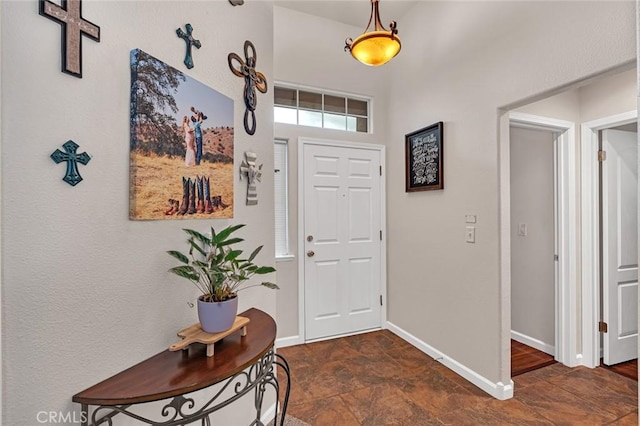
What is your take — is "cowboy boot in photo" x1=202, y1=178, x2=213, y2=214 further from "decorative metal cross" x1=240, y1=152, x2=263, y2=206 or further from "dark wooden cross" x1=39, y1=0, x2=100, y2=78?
"dark wooden cross" x1=39, y1=0, x2=100, y2=78

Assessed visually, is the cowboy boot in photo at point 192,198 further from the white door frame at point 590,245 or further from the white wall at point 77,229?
the white door frame at point 590,245

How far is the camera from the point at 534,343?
2852mm

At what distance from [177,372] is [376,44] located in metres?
2.02

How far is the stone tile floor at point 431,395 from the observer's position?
1.88 metres

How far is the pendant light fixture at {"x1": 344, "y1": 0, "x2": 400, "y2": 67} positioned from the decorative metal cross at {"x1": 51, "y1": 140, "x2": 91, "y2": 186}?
1668mm

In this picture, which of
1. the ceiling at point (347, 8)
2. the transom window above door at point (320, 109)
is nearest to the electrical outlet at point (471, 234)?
the transom window above door at point (320, 109)

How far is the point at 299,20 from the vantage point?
2969mm

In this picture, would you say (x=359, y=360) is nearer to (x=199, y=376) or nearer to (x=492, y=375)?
(x=492, y=375)

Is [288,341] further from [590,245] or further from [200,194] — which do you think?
[590,245]

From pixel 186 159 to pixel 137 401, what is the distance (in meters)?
0.84

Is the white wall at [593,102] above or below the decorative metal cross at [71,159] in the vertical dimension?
above

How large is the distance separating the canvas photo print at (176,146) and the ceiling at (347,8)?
2027 mm

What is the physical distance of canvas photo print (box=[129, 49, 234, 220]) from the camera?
40.8 inches

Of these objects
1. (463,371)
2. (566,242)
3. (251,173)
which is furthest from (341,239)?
(566,242)
